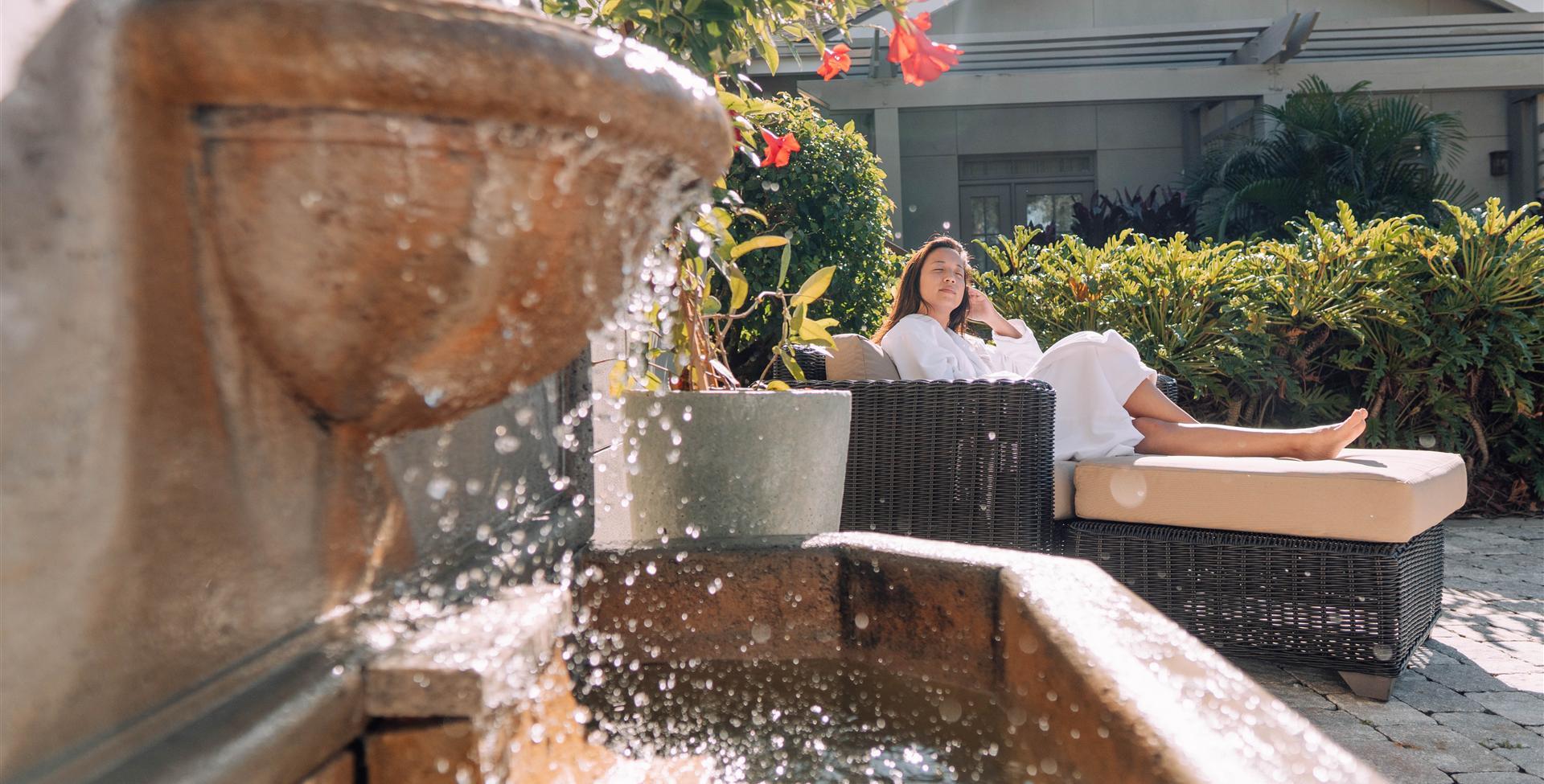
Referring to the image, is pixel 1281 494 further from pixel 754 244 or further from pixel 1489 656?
pixel 754 244

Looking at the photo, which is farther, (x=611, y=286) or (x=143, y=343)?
(x=611, y=286)

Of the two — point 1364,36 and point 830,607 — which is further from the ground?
point 1364,36

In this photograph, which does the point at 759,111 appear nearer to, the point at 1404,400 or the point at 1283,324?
the point at 1283,324

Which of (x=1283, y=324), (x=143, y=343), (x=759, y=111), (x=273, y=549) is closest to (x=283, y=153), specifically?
(x=143, y=343)

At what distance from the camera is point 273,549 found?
3.65 ft

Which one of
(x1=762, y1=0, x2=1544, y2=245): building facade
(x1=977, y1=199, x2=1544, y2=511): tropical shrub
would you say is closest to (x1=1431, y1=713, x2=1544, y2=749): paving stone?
(x1=977, y1=199, x2=1544, y2=511): tropical shrub

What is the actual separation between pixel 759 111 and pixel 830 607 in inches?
53.4

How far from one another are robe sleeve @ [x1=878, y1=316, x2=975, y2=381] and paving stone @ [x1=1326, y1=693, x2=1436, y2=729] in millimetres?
1611

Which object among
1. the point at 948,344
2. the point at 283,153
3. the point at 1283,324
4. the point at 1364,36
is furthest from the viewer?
the point at 1364,36

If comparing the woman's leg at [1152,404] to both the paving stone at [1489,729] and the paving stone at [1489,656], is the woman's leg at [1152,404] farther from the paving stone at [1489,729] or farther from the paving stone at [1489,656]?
the paving stone at [1489,729]

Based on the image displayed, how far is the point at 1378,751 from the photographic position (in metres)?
2.47

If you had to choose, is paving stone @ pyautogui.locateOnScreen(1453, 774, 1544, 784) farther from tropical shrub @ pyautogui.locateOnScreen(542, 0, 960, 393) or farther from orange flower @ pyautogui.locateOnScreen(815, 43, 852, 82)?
orange flower @ pyautogui.locateOnScreen(815, 43, 852, 82)

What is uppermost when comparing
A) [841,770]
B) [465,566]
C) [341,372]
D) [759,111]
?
[759,111]

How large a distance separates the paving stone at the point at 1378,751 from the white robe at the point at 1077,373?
115 cm
